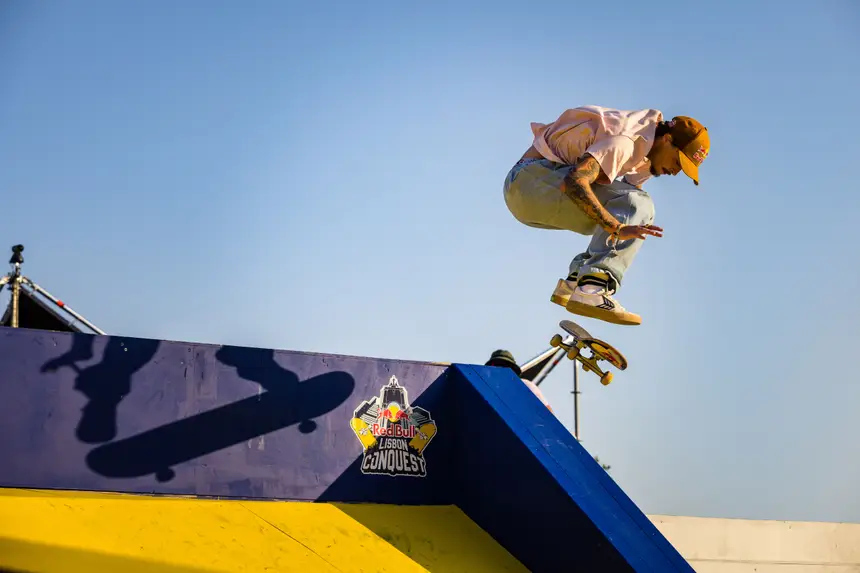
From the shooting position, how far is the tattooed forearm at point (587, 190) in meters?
5.86

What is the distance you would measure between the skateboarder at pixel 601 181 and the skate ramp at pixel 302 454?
0.86 meters

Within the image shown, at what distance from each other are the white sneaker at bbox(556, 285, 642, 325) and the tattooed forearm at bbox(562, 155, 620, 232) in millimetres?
470

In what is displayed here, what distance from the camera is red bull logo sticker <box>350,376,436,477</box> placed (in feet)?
19.5

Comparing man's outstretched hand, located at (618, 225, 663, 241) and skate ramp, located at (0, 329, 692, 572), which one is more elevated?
man's outstretched hand, located at (618, 225, 663, 241)

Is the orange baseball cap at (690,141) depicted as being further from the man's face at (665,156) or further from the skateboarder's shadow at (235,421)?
the skateboarder's shadow at (235,421)

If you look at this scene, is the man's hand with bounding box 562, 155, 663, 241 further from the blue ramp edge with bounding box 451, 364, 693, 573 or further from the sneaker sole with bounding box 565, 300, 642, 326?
the blue ramp edge with bounding box 451, 364, 693, 573

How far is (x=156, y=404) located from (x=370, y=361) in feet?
4.58

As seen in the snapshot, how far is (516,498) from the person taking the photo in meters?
5.68

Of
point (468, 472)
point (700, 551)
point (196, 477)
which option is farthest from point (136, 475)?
point (700, 551)

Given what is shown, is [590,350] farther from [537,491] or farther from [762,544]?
[762,544]

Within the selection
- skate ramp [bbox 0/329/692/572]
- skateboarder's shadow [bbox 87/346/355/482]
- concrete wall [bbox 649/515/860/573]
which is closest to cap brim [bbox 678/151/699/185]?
skate ramp [bbox 0/329/692/572]

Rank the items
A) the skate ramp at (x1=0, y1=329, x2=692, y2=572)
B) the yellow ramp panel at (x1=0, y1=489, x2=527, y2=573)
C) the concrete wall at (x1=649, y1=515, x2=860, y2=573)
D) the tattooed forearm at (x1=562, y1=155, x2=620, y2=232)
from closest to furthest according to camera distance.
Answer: the yellow ramp panel at (x1=0, y1=489, x2=527, y2=573)
the skate ramp at (x1=0, y1=329, x2=692, y2=572)
the tattooed forearm at (x1=562, y1=155, x2=620, y2=232)
the concrete wall at (x1=649, y1=515, x2=860, y2=573)

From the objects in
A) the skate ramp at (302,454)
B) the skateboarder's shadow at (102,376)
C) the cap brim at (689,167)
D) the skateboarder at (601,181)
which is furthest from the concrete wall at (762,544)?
the skateboarder's shadow at (102,376)

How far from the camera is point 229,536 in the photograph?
5035 millimetres
